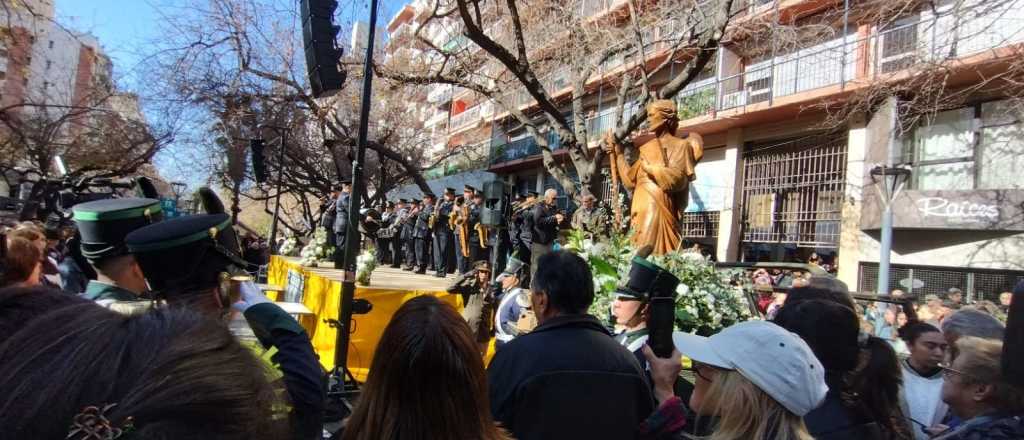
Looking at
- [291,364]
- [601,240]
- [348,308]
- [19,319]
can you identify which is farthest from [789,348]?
[348,308]

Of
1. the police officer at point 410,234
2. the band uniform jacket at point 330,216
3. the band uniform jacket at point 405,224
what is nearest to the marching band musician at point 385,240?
the band uniform jacket at point 405,224

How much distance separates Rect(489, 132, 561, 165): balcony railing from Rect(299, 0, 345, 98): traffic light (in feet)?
68.5

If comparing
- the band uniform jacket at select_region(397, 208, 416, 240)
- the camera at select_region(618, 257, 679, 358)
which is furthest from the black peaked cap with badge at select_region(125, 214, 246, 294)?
the band uniform jacket at select_region(397, 208, 416, 240)

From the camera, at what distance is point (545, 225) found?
10375 millimetres

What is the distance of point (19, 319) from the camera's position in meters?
0.88

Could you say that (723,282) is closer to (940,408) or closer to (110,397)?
(940,408)

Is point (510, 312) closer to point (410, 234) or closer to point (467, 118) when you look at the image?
point (410, 234)

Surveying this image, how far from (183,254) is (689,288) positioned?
329 centimetres

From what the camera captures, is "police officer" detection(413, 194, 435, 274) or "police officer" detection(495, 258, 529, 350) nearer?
"police officer" detection(495, 258, 529, 350)

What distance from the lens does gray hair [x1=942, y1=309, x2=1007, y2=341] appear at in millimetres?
2764

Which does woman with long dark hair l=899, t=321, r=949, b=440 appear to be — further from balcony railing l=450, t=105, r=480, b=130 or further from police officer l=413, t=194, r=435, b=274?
balcony railing l=450, t=105, r=480, b=130

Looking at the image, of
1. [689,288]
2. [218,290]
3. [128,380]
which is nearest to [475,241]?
[689,288]

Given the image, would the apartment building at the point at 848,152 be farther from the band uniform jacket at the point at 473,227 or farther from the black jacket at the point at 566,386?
the black jacket at the point at 566,386

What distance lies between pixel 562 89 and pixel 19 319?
24.4 metres
